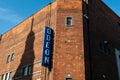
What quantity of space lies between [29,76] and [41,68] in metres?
2.62

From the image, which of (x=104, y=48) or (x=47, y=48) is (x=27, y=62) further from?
(x=104, y=48)

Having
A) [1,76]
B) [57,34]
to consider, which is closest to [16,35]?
[1,76]

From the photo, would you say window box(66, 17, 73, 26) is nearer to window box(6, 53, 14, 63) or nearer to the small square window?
the small square window

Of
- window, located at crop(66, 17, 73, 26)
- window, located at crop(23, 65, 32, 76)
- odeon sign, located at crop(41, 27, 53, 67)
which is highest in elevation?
window, located at crop(66, 17, 73, 26)

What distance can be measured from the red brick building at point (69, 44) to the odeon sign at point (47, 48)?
46 cm

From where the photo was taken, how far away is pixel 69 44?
2252cm

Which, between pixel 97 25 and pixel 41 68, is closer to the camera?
pixel 41 68

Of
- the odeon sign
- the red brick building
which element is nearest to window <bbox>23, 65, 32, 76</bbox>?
the red brick building

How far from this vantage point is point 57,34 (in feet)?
75.9

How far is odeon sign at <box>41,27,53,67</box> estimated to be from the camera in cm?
2178

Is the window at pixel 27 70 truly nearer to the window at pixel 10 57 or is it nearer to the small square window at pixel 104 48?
the window at pixel 10 57

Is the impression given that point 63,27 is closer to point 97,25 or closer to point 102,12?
point 97,25

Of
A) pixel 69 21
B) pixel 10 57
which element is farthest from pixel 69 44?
pixel 10 57

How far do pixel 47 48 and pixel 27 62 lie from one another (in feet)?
18.8
